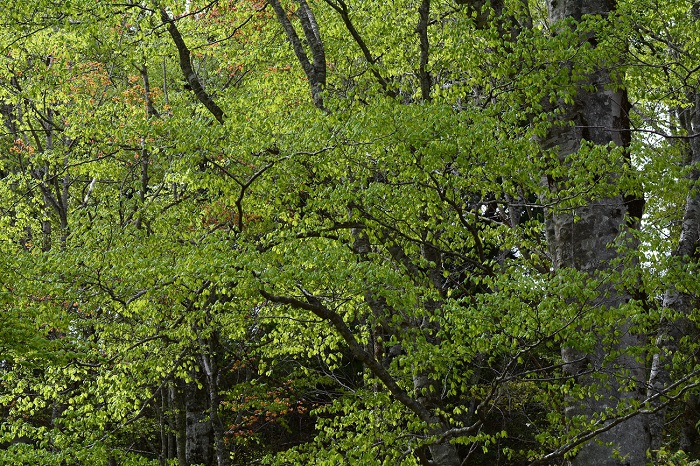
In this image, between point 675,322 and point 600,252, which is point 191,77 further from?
point 675,322

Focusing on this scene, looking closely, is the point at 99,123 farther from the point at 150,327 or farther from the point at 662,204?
the point at 662,204

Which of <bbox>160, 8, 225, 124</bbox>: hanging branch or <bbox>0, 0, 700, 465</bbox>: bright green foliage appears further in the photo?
<bbox>160, 8, 225, 124</bbox>: hanging branch

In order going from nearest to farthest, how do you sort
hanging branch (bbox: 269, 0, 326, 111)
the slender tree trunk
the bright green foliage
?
1. the bright green foliage
2. the slender tree trunk
3. hanging branch (bbox: 269, 0, 326, 111)

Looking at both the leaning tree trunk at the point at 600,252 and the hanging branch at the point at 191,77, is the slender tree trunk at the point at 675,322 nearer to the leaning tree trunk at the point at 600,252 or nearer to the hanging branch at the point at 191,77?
the leaning tree trunk at the point at 600,252

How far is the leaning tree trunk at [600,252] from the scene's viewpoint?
24.3 ft

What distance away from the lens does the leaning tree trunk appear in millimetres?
7402

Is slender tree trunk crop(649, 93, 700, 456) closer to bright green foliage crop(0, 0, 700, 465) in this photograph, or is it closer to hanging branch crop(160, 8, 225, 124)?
bright green foliage crop(0, 0, 700, 465)

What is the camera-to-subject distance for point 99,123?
39.2 ft

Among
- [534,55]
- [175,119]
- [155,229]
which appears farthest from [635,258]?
[155,229]

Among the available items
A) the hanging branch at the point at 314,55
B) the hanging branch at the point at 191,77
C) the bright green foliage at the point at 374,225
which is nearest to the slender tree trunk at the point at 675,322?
the bright green foliage at the point at 374,225

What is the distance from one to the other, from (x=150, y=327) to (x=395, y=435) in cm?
404

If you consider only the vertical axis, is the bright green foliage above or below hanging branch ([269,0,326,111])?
below

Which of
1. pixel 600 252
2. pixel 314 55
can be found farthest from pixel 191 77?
pixel 600 252

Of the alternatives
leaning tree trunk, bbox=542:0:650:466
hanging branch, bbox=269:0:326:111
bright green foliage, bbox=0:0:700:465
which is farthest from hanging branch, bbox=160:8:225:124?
leaning tree trunk, bbox=542:0:650:466
